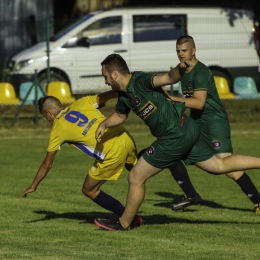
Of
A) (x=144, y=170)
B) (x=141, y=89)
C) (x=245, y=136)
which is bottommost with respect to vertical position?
(x=245, y=136)

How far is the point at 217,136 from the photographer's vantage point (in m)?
9.61

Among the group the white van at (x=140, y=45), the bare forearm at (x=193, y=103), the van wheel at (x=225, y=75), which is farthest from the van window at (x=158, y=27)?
the bare forearm at (x=193, y=103)

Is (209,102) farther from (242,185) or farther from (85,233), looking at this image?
(85,233)

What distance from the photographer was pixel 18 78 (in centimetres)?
2048

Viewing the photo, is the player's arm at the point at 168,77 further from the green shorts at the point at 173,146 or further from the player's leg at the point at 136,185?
the player's leg at the point at 136,185

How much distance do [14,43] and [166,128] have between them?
16.7m

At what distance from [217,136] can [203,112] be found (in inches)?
12.2

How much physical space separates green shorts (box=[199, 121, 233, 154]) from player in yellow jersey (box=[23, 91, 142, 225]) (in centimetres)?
117

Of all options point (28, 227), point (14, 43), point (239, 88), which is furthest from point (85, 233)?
point (14, 43)

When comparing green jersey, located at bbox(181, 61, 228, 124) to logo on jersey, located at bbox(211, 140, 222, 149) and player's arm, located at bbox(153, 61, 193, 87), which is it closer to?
logo on jersey, located at bbox(211, 140, 222, 149)

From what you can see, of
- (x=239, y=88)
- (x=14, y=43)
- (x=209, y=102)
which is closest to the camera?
(x=209, y=102)

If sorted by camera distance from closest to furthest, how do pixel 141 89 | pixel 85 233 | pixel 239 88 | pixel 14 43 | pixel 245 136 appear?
pixel 141 89, pixel 85 233, pixel 245 136, pixel 239 88, pixel 14 43

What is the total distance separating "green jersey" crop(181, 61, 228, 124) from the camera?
9.09 m

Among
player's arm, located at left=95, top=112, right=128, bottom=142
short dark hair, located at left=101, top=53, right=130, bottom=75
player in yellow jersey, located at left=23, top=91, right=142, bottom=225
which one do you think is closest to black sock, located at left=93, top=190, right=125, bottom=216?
player in yellow jersey, located at left=23, top=91, right=142, bottom=225
